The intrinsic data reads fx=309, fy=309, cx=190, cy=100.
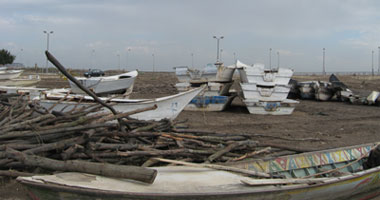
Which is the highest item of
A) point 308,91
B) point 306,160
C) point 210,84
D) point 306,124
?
point 210,84

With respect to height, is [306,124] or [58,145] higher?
[58,145]

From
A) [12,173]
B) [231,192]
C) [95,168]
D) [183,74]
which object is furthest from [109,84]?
[231,192]

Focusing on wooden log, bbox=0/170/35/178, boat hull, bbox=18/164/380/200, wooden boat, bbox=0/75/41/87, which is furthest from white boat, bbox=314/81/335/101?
wooden boat, bbox=0/75/41/87

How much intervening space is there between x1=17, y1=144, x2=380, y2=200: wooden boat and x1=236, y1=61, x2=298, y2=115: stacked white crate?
8.12 metres

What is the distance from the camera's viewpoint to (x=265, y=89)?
1556 centimetres

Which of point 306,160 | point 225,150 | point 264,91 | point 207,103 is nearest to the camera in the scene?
point 225,150

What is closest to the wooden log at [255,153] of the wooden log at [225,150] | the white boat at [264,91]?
the wooden log at [225,150]

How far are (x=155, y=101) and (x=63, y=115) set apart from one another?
439 centimetres

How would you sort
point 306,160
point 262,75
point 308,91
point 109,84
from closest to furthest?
point 306,160 → point 109,84 → point 262,75 → point 308,91

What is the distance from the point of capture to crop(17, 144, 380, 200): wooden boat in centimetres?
339

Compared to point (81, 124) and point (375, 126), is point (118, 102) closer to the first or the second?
point (81, 124)

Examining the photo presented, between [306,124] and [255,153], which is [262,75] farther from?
[255,153]

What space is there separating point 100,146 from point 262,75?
12556mm

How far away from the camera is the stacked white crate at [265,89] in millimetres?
13727
